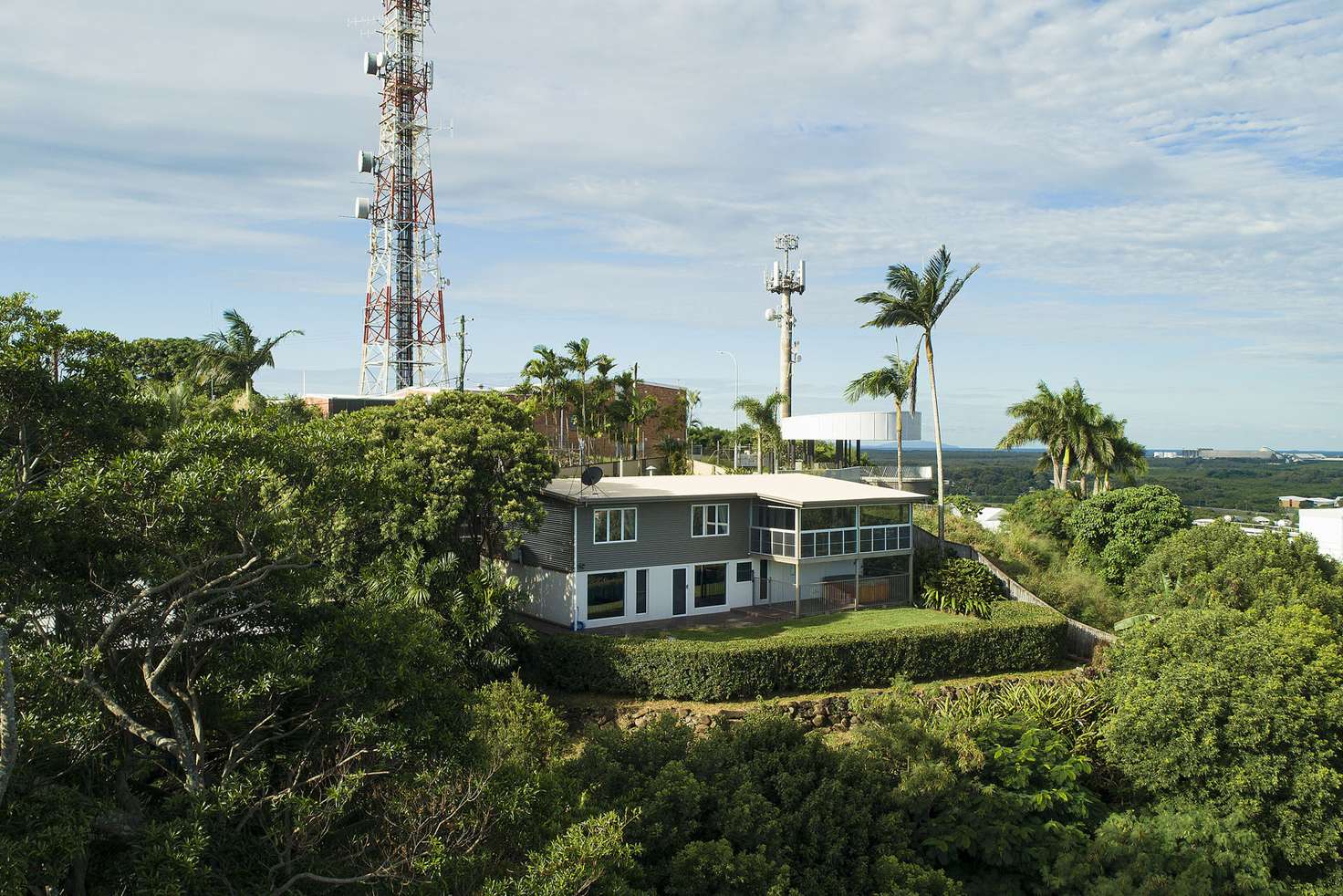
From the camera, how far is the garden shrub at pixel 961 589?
99.2 feet

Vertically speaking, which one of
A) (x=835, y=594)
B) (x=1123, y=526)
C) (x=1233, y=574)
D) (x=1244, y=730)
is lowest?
(x=1244, y=730)

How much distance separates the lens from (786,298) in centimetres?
5800

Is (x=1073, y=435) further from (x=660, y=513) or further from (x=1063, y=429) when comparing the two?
(x=660, y=513)

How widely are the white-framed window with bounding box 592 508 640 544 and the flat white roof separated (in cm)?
56

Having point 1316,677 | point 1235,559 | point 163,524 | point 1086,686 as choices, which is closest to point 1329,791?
point 1316,677

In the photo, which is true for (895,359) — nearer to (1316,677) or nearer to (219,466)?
(1316,677)

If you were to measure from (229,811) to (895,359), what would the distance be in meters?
32.7

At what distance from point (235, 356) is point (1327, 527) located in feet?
164

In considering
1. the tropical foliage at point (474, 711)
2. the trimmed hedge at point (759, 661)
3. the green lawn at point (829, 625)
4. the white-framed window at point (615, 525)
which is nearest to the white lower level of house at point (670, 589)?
the white-framed window at point (615, 525)

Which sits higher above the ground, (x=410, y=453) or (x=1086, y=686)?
(x=410, y=453)

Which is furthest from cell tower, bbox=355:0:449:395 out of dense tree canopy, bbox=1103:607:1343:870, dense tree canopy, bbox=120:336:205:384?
dense tree canopy, bbox=1103:607:1343:870

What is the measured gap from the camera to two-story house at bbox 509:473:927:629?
2758 centimetres

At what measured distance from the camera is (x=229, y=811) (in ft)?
32.0

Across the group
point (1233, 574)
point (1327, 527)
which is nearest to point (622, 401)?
point (1233, 574)
